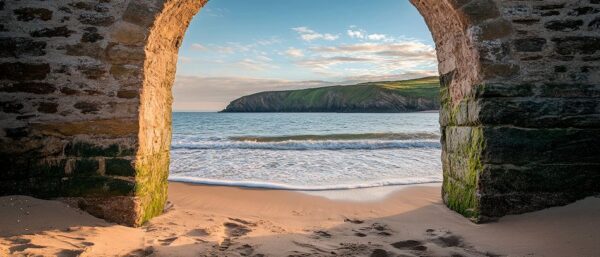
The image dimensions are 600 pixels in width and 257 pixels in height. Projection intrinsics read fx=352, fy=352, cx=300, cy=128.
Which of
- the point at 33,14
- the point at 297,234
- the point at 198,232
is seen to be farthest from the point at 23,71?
the point at 297,234

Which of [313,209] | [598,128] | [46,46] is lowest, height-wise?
[313,209]

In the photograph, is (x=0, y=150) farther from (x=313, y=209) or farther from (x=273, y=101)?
(x=273, y=101)

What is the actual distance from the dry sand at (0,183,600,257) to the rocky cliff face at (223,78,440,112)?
174ft

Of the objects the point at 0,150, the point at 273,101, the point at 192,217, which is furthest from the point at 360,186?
the point at 273,101

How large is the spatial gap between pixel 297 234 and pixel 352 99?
64.3m

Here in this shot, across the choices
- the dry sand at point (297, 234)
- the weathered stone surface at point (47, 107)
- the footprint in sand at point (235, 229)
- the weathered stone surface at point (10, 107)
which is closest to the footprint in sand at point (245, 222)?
the dry sand at point (297, 234)

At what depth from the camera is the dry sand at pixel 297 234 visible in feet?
8.49

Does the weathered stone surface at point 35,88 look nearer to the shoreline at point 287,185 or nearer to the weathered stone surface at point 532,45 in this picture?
the shoreline at point 287,185

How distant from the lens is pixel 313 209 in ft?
14.5

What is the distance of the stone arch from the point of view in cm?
318

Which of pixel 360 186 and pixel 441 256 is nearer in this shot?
pixel 441 256

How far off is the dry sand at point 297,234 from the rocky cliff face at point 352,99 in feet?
174

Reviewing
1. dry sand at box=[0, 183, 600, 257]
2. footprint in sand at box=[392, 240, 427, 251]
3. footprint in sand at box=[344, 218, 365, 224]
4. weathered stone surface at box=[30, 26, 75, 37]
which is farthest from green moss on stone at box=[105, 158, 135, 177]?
footprint in sand at box=[392, 240, 427, 251]

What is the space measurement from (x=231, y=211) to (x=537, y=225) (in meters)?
3.10
